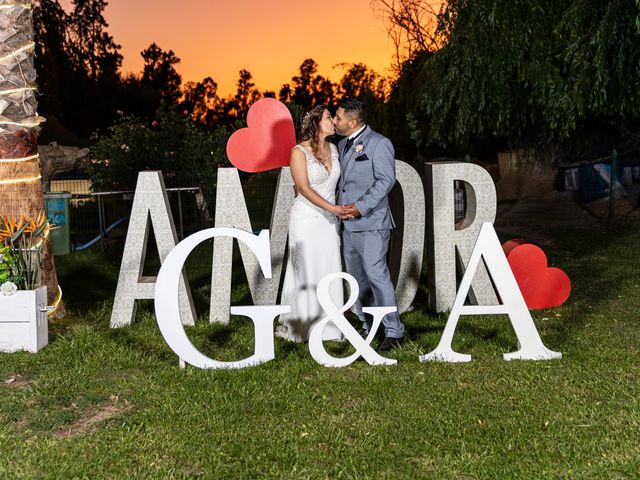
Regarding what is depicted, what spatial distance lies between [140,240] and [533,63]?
661 centimetres

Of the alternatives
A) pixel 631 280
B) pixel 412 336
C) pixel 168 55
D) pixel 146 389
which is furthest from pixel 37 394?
pixel 168 55

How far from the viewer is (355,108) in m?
6.03

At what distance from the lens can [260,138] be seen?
7.12m

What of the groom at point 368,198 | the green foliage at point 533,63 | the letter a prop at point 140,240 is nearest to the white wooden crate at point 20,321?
the letter a prop at point 140,240

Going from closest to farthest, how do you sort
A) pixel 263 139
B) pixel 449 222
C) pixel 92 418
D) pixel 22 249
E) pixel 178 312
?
pixel 92 418
pixel 178 312
pixel 22 249
pixel 263 139
pixel 449 222

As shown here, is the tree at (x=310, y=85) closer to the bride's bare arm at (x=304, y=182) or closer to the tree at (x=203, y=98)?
the tree at (x=203, y=98)

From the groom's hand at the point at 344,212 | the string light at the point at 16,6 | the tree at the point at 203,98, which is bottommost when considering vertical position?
the groom's hand at the point at 344,212

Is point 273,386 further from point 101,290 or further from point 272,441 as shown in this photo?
point 101,290

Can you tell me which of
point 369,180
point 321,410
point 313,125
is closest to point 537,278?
point 369,180

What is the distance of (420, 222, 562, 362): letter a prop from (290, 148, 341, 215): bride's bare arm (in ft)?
3.67

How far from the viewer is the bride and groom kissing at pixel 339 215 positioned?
597cm

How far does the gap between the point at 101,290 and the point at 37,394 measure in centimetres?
437

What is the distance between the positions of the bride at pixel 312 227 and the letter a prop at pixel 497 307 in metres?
1.08

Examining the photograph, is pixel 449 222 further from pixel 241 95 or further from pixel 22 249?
pixel 241 95
